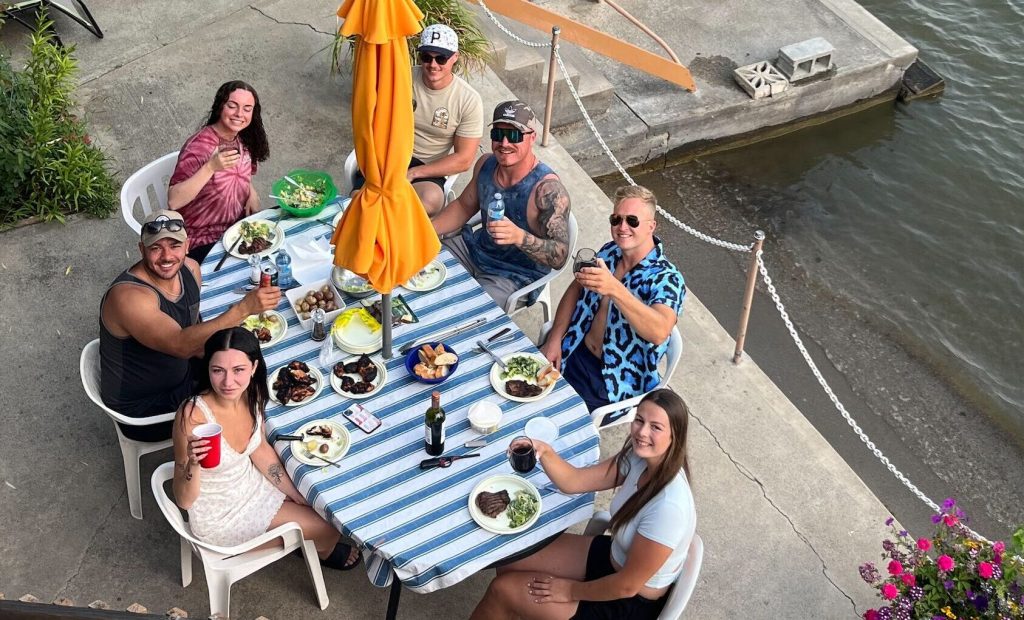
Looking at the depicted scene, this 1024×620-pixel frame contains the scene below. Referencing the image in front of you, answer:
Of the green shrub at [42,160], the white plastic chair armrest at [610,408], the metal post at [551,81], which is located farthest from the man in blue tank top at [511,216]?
the green shrub at [42,160]

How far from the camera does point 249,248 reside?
498 centimetres

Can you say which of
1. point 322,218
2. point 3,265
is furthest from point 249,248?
point 3,265

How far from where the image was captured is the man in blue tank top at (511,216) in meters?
4.92

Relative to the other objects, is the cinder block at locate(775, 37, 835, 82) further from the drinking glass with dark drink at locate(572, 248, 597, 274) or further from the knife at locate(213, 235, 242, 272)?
the knife at locate(213, 235, 242, 272)

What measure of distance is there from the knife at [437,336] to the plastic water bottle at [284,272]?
29.4 inches

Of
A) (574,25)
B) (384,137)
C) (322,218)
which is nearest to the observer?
(384,137)

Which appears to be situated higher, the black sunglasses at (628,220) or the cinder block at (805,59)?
the black sunglasses at (628,220)

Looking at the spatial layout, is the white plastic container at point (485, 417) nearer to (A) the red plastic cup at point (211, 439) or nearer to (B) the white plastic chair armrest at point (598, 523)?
(B) the white plastic chair armrest at point (598, 523)

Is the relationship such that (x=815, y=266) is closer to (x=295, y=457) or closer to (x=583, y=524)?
(x=583, y=524)

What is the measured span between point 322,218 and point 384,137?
169cm

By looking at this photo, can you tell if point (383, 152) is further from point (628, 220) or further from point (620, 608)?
point (620, 608)

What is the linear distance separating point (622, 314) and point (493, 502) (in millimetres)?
1255

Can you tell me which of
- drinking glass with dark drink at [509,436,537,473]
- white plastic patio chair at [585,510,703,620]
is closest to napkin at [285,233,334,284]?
drinking glass with dark drink at [509,436,537,473]

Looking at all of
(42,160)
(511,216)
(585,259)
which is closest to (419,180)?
(511,216)
